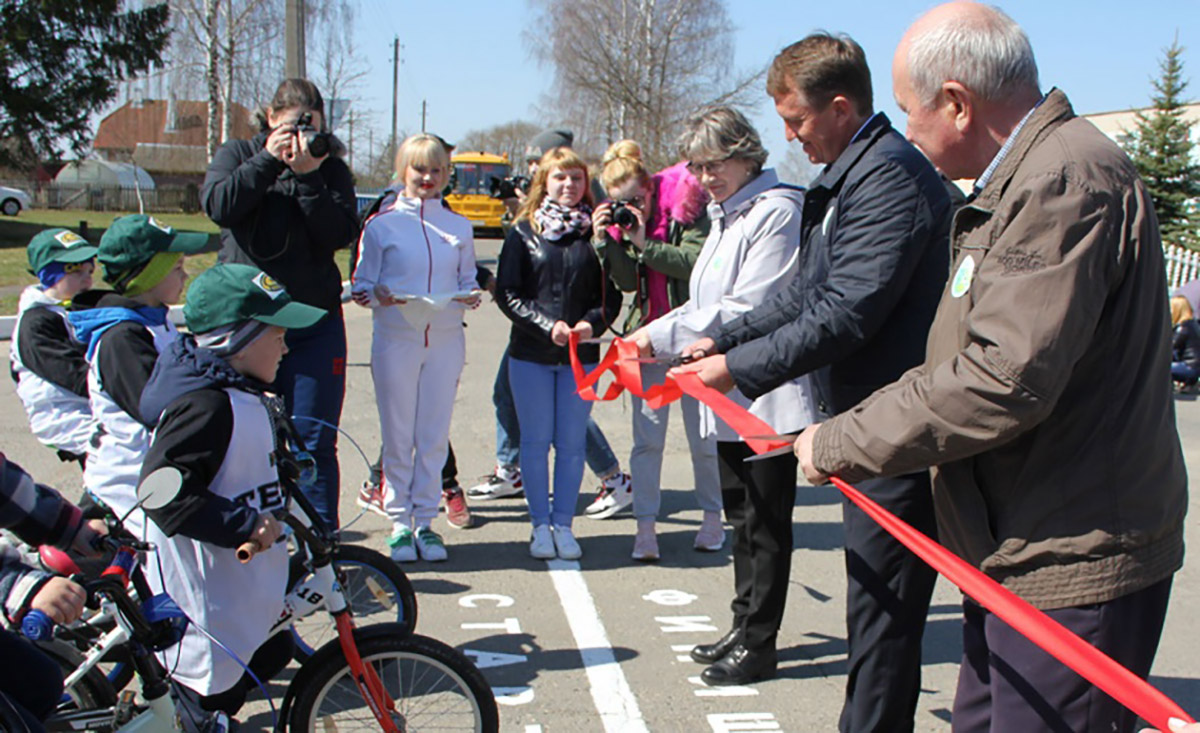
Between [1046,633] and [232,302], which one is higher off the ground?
[232,302]

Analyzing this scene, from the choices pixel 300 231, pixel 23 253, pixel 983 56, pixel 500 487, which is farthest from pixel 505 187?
pixel 23 253

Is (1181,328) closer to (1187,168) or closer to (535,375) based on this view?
(535,375)

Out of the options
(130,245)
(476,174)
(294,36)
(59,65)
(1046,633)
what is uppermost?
(59,65)

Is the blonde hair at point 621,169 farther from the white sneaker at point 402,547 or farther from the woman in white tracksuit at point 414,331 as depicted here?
the white sneaker at point 402,547

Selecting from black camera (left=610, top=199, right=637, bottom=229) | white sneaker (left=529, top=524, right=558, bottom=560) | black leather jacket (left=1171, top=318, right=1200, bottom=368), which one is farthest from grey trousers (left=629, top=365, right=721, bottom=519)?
black leather jacket (left=1171, top=318, right=1200, bottom=368)

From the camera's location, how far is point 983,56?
216cm

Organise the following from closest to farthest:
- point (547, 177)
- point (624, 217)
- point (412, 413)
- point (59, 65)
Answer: point (624, 217), point (412, 413), point (547, 177), point (59, 65)

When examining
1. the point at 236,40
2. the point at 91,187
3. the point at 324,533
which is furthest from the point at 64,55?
the point at 324,533

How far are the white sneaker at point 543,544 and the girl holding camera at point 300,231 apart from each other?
120cm

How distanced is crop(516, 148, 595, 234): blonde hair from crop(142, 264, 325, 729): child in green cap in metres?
2.57

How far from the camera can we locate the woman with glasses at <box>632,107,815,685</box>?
4.11 m

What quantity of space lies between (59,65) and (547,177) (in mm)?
28077

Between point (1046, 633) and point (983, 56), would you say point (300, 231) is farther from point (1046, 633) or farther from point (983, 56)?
point (1046, 633)

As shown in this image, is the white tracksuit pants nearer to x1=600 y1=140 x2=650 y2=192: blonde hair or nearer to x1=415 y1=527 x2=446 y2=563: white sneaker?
x1=415 y1=527 x2=446 y2=563: white sneaker
